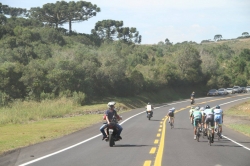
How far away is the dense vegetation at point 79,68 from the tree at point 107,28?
14.2 meters

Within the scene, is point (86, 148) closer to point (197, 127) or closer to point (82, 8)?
point (197, 127)

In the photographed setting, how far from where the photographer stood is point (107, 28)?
131875 mm

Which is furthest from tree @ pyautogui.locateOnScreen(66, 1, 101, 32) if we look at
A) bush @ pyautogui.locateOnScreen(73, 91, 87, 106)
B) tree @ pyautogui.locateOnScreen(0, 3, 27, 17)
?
bush @ pyautogui.locateOnScreen(73, 91, 87, 106)

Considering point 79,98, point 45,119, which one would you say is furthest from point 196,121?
point 79,98

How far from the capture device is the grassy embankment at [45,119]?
20.3m

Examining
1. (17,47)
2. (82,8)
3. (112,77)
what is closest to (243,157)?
(112,77)

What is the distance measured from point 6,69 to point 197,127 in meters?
36.6

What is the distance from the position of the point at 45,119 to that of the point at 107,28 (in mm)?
98126

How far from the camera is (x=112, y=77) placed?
208 ft

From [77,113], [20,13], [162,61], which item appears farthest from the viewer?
[20,13]

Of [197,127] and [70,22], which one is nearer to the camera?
[197,127]

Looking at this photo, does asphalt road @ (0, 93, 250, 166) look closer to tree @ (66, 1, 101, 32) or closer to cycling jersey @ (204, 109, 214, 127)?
cycling jersey @ (204, 109, 214, 127)

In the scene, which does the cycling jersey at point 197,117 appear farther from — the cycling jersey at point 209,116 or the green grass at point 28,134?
the green grass at point 28,134

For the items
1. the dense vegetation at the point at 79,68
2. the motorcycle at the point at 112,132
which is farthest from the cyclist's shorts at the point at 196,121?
the dense vegetation at the point at 79,68
